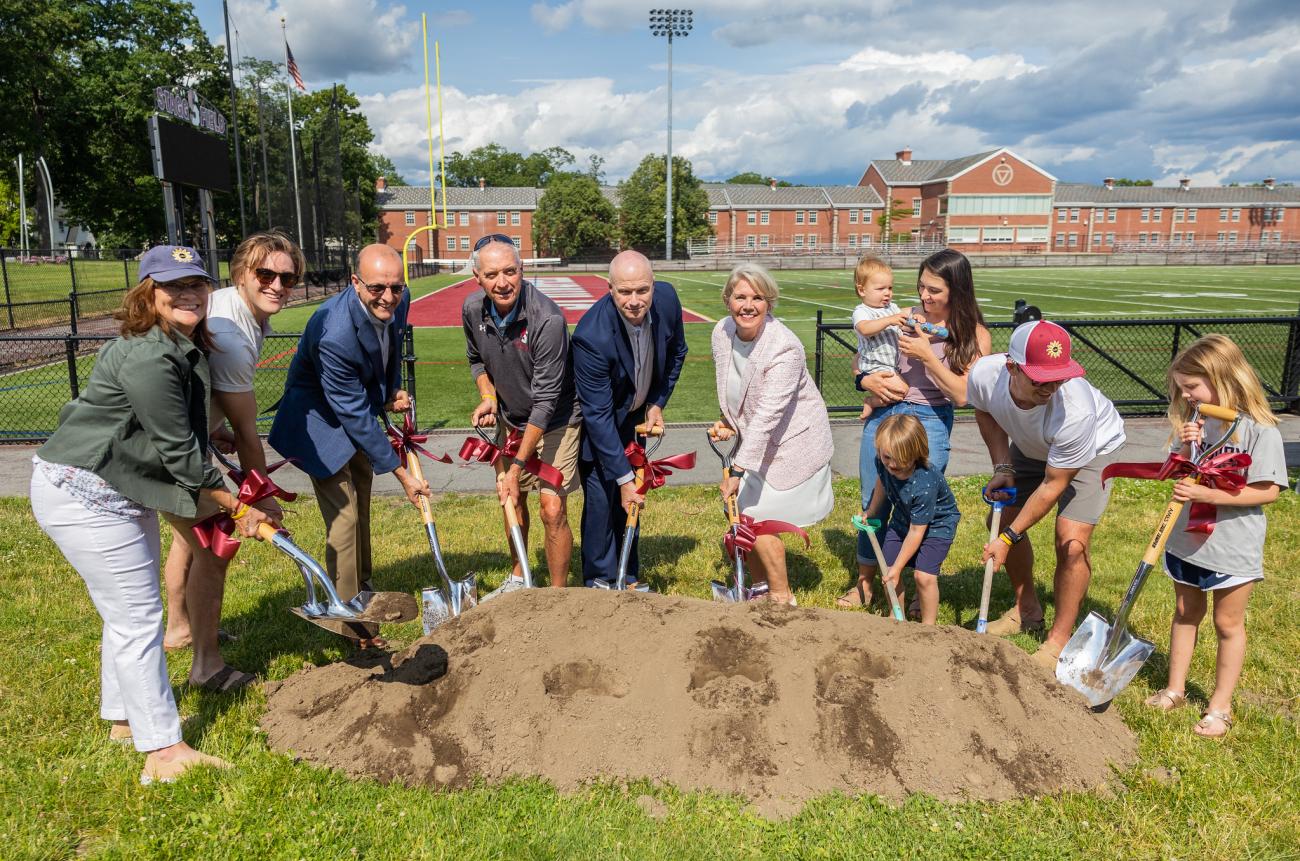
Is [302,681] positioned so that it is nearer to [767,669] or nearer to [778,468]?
[767,669]

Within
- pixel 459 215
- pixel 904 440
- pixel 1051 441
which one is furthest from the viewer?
pixel 459 215

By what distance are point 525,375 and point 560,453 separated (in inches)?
19.5

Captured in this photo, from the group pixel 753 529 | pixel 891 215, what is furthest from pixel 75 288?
pixel 891 215

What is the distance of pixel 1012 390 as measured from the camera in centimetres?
387

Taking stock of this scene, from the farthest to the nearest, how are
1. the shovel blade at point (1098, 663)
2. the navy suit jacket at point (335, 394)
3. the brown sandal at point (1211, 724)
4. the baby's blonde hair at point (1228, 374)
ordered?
the navy suit jacket at point (335, 394) < the shovel blade at point (1098, 663) < the brown sandal at point (1211, 724) < the baby's blonde hair at point (1228, 374)

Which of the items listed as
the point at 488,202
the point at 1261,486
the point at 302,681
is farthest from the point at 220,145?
the point at 488,202

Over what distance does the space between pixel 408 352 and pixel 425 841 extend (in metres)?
7.18

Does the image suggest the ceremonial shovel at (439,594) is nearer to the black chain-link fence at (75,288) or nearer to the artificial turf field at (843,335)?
the artificial turf field at (843,335)

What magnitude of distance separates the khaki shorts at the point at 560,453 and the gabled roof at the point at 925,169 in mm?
84886

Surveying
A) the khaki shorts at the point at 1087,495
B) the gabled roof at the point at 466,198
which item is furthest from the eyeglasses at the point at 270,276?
the gabled roof at the point at 466,198

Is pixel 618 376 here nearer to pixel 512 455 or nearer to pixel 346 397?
pixel 512 455

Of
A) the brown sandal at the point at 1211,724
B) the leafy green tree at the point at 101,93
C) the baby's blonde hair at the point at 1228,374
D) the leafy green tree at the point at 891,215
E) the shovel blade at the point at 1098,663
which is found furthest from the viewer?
the leafy green tree at the point at 891,215

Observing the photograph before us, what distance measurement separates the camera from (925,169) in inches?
3553

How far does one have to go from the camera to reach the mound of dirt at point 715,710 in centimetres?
325
